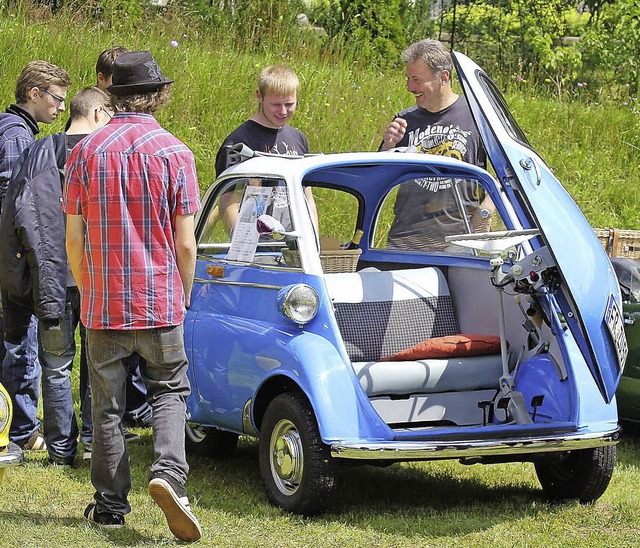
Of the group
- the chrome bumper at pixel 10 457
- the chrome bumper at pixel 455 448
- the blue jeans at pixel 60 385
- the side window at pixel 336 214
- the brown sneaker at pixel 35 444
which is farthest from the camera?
the side window at pixel 336 214

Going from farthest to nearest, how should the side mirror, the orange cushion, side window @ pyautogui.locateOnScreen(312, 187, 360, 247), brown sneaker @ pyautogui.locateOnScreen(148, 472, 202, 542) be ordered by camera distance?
side window @ pyautogui.locateOnScreen(312, 187, 360, 247) < the orange cushion < the side mirror < brown sneaker @ pyautogui.locateOnScreen(148, 472, 202, 542)

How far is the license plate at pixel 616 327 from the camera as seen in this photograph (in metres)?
4.85

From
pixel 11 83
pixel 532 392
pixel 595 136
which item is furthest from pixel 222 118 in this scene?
pixel 532 392

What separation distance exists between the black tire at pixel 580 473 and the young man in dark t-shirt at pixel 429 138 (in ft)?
4.71

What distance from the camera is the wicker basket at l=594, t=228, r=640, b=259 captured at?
27.1ft

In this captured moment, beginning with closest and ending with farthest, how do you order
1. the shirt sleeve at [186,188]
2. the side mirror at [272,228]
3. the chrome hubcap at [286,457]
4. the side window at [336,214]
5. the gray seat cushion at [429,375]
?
the shirt sleeve at [186,188], the chrome hubcap at [286,457], the side mirror at [272,228], the gray seat cushion at [429,375], the side window at [336,214]

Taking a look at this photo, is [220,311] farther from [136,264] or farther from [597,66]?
[597,66]

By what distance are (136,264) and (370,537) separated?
1.52 meters

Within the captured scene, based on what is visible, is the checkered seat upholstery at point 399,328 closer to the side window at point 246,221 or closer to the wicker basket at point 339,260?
the wicker basket at point 339,260

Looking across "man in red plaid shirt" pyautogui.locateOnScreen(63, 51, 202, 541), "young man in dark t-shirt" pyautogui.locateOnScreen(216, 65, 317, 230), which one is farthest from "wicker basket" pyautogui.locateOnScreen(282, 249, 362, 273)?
"man in red plaid shirt" pyautogui.locateOnScreen(63, 51, 202, 541)

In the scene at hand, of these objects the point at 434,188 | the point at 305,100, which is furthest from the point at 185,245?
the point at 305,100

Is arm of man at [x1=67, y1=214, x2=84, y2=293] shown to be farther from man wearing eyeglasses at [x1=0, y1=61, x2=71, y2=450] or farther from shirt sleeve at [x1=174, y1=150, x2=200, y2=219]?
man wearing eyeglasses at [x1=0, y1=61, x2=71, y2=450]

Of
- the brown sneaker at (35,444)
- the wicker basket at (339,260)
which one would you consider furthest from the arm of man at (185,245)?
the brown sneaker at (35,444)

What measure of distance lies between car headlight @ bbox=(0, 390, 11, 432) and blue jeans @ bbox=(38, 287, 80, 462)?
51.3 inches
